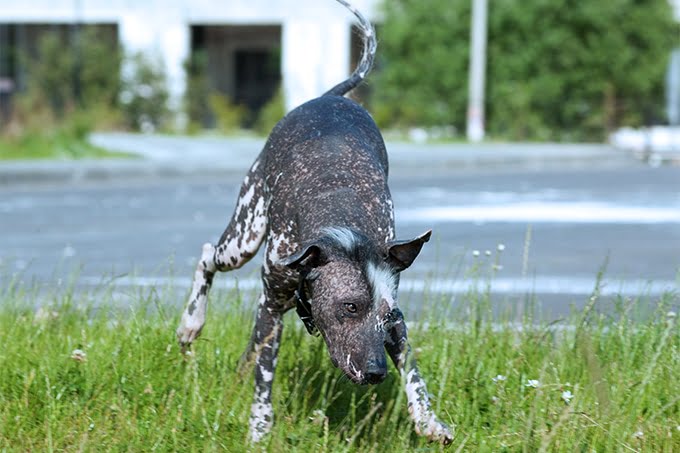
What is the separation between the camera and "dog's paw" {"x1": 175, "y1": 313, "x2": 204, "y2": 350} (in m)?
4.89

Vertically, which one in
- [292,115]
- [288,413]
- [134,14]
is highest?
[134,14]

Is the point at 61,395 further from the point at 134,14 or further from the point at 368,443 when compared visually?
the point at 134,14

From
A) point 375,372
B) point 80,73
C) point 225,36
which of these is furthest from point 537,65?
point 375,372

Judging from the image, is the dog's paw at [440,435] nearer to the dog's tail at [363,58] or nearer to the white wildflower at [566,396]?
the white wildflower at [566,396]

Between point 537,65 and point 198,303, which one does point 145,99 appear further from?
point 198,303

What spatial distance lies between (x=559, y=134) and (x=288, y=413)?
75.9 feet

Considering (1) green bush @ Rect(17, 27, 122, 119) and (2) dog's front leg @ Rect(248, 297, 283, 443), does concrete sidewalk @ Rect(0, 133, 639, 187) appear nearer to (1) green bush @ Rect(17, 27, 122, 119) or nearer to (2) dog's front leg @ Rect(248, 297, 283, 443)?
(1) green bush @ Rect(17, 27, 122, 119)

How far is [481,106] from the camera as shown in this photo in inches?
971

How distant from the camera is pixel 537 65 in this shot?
26.0 metres

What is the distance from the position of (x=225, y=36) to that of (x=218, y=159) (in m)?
15.7

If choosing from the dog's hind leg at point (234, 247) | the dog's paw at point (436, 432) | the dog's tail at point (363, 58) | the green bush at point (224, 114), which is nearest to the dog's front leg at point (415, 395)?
the dog's paw at point (436, 432)

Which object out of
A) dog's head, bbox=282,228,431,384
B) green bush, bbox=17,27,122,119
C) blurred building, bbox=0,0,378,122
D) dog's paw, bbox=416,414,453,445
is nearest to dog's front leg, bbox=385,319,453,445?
dog's paw, bbox=416,414,453,445

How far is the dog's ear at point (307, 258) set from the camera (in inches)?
139

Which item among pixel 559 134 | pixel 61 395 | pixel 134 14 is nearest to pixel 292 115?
pixel 61 395
